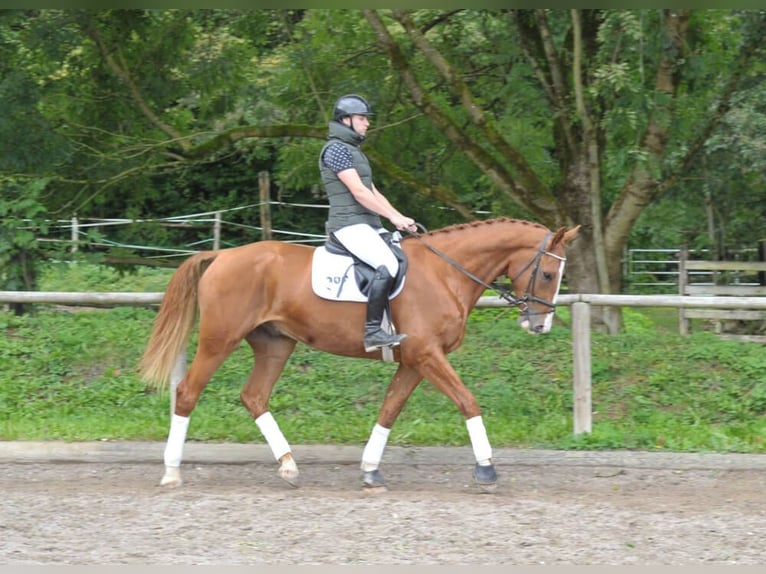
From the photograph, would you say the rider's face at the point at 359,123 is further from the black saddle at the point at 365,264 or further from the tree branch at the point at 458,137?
the tree branch at the point at 458,137

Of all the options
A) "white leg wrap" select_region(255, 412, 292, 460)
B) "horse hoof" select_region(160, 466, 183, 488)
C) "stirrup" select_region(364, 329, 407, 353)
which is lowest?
"horse hoof" select_region(160, 466, 183, 488)

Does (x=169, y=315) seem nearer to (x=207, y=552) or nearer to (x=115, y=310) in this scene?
(x=207, y=552)

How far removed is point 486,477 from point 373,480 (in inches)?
32.7

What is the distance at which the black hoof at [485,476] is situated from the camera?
7305mm

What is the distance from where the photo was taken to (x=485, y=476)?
7309 mm

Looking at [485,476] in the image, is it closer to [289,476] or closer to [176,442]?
[289,476]

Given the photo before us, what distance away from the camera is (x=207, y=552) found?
557cm

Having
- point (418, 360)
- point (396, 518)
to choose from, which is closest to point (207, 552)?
point (396, 518)

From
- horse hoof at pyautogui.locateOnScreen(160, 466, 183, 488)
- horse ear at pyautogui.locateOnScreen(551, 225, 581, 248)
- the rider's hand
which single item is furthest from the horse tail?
horse ear at pyautogui.locateOnScreen(551, 225, 581, 248)

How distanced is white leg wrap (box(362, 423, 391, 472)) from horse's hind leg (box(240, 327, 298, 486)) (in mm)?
525

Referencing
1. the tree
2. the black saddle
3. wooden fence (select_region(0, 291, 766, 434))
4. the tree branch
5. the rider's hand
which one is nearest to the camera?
the rider's hand

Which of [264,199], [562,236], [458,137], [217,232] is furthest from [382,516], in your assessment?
[217,232]

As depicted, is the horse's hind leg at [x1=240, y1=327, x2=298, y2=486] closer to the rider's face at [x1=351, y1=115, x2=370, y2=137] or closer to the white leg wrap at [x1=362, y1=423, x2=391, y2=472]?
the white leg wrap at [x1=362, y1=423, x2=391, y2=472]

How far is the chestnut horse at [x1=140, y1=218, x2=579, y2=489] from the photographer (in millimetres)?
7441
